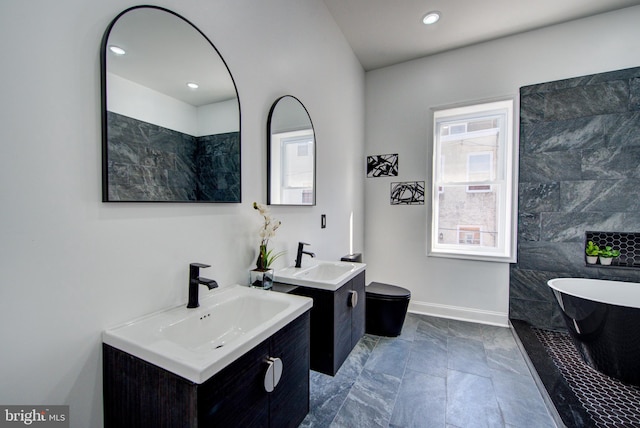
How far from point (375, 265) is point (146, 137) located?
117 inches

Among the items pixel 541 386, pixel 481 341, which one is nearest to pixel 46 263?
pixel 541 386

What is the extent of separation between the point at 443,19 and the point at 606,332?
2876 millimetres

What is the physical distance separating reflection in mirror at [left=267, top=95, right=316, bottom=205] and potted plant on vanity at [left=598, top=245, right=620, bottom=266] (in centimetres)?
277

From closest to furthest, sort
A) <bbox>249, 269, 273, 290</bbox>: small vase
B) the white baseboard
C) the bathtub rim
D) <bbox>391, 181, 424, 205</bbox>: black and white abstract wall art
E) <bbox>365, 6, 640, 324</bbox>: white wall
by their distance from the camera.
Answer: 1. <bbox>249, 269, 273, 290</bbox>: small vase
2. the bathtub rim
3. <bbox>365, 6, 640, 324</bbox>: white wall
4. the white baseboard
5. <bbox>391, 181, 424, 205</bbox>: black and white abstract wall art

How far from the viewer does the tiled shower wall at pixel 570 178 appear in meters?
2.46

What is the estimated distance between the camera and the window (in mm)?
2936

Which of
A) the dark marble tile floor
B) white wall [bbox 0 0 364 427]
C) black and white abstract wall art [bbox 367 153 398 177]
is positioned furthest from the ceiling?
the dark marble tile floor

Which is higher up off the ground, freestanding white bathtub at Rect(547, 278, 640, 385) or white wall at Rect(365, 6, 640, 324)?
white wall at Rect(365, 6, 640, 324)

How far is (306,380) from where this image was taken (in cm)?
129

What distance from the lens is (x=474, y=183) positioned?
3076 mm

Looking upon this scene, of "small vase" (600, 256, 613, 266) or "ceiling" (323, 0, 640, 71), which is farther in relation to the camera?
"small vase" (600, 256, 613, 266)

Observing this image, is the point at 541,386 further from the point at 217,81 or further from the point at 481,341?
the point at 217,81

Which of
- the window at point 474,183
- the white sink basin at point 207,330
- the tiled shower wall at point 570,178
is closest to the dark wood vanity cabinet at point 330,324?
the white sink basin at point 207,330

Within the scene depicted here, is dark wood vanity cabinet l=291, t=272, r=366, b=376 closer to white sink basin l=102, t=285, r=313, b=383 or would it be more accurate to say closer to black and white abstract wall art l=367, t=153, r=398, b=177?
white sink basin l=102, t=285, r=313, b=383
